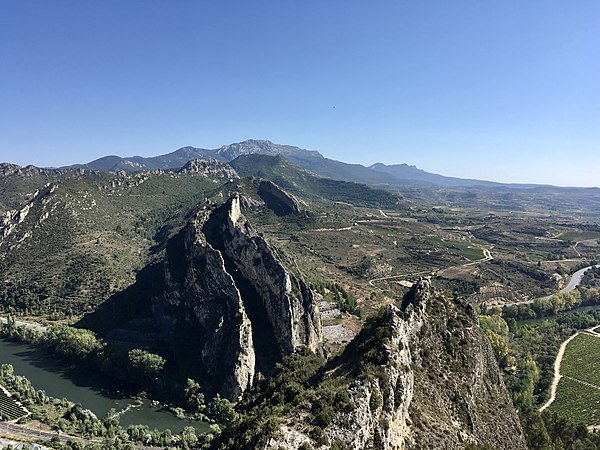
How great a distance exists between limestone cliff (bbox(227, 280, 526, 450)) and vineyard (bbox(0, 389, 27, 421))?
2016 inches

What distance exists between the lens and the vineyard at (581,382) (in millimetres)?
85519

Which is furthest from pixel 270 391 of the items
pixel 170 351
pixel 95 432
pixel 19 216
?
pixel 19 216

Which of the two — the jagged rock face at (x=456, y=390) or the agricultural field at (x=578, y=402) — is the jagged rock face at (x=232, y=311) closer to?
the jagged rock face at (x=456, y=390)

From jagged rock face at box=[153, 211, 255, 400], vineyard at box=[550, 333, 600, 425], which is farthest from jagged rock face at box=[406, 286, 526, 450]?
jagged rock face at box=[153, 211, 255, 400]

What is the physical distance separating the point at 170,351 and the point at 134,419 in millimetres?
22320

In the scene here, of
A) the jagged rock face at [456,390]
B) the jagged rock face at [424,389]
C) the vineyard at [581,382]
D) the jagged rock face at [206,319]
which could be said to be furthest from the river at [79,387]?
the vineyard at [581,382]

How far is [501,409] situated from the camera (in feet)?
180

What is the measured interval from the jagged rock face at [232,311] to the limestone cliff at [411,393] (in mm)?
35280

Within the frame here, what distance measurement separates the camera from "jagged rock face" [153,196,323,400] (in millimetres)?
91188

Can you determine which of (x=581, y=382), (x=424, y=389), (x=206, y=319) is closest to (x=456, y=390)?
(x=424, y=389)

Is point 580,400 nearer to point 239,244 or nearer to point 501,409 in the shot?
point 501,409

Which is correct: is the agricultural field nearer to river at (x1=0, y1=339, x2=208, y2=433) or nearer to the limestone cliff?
the limestone cliff

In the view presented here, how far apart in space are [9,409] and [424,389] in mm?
73505

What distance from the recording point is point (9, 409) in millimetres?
78875
